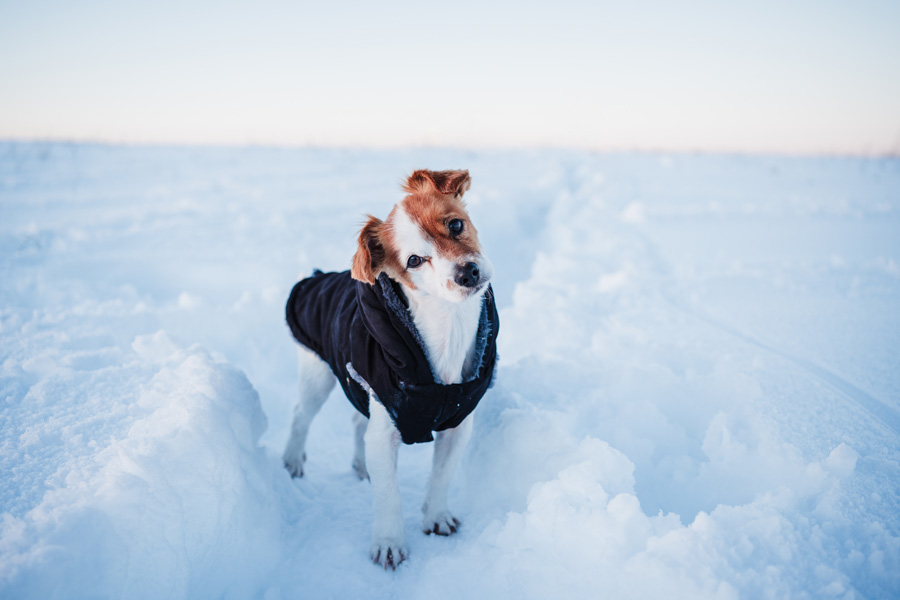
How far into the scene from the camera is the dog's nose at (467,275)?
2.04 meters

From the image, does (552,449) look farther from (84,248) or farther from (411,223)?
(84,248)

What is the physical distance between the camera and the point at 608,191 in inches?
471

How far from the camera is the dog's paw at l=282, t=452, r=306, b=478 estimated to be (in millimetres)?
3028

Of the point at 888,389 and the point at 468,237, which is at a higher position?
the point at 468,237

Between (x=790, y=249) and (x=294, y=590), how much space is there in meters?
7.50

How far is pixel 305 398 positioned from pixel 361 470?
645mm

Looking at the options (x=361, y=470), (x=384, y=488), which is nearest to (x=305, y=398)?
(x=361, y=470)

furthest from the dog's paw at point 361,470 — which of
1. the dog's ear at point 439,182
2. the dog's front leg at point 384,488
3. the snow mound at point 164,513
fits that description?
the dog's ear at point 439,182

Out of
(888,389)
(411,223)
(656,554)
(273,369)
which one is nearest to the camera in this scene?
(656,554)

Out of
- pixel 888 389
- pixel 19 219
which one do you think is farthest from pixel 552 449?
pixel 19 219

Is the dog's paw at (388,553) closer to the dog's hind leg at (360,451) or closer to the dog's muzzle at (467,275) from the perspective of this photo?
the dog's hind leg at (360,451)

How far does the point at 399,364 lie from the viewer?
6.97 feet

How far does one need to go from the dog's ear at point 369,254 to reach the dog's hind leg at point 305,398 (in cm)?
103

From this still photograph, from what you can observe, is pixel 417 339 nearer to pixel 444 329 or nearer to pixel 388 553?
pixel 444 329
